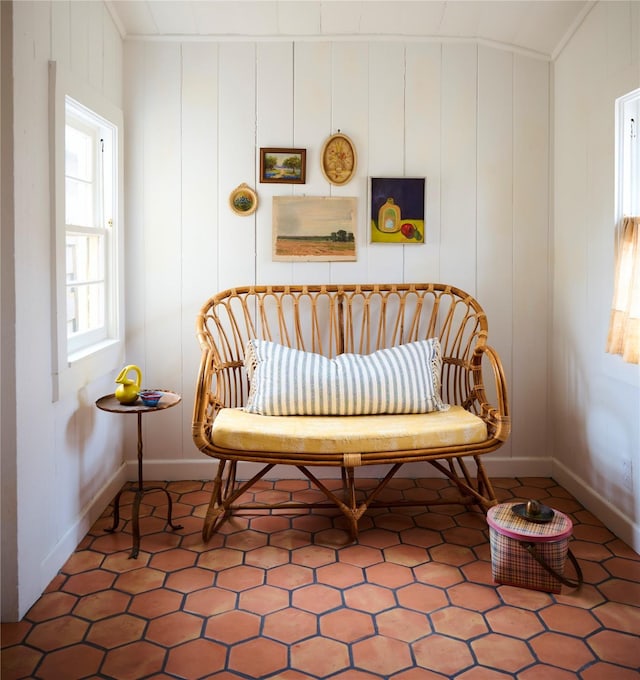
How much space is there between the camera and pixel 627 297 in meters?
2.74

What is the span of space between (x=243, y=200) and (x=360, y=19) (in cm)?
108

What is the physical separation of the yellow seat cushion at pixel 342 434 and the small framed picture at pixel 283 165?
4.46 feet

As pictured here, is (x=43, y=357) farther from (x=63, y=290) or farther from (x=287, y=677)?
(x=287, y=677)

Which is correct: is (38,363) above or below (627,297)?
below

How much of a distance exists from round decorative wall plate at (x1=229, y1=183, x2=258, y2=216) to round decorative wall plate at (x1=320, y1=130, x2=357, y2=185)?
0.40 metres

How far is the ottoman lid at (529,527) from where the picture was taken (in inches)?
93.1

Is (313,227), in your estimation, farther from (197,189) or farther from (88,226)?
(88,226)

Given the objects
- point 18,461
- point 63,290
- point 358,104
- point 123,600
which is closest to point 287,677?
point 123,600

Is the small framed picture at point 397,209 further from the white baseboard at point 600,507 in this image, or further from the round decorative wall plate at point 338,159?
the white baseboard at point 600,507

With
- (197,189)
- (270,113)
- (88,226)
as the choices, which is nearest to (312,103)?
(270,113)

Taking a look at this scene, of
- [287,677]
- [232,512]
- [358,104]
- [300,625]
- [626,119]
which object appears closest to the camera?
[287,677]

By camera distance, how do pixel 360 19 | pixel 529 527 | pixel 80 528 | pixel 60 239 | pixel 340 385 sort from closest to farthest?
pixel 529 527 → pixel 60 239 → pixel 80 528 → pixel 340 385 → pixel 360 19

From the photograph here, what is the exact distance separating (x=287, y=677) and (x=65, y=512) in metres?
1.22

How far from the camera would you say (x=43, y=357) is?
7.93 feet
